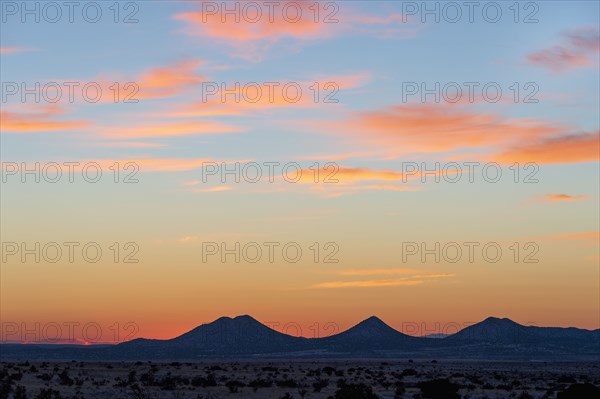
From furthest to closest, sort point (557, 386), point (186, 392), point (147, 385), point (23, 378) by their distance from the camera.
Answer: point (557, 386) < point (23, 378) < point (147, 385) < point (186, 392)

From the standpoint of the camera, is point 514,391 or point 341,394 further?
point 514,391

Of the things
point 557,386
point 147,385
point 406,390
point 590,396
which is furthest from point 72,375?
point 590,396

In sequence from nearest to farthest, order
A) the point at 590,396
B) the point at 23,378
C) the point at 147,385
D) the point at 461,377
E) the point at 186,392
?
the point at 590,396 < the point at 186,392 < the point at 147,385 < the point at 23,378 < the point at 461,377

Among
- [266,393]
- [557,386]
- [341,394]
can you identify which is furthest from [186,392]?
[557,386]

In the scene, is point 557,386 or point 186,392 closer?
point 186,392

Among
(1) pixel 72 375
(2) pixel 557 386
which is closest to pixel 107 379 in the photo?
(1) pixel 72 375

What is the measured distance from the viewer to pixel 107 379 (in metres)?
73.5

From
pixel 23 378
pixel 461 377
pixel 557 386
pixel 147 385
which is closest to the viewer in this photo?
pixel 147 385

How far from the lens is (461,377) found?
298 ft

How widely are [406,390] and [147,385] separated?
58.0 feet

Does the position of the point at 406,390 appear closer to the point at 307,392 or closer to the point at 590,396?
the point at 307,392

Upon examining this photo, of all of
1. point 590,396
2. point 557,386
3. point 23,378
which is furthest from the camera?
point 557,386

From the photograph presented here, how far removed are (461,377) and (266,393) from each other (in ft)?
112

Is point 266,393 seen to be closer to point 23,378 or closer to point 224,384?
point 224,384
